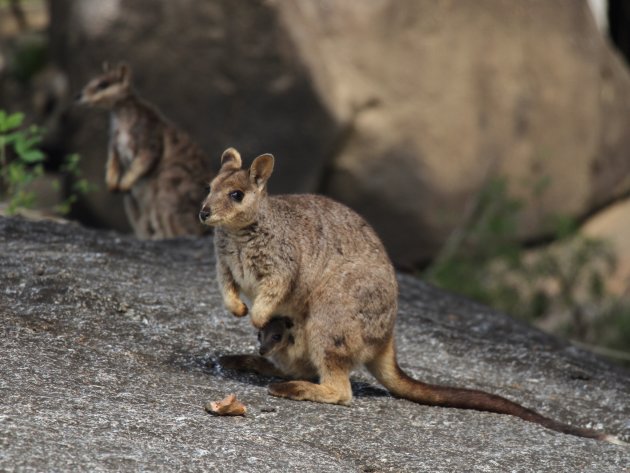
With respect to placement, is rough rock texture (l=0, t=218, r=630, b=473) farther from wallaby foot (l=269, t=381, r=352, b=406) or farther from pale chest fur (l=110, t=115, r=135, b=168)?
pale chest fur (l=110, t=115, r=135, b=168)

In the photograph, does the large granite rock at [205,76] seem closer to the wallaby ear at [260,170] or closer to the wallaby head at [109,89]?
the wallaby head at [109,89]

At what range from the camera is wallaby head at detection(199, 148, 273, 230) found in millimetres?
5730

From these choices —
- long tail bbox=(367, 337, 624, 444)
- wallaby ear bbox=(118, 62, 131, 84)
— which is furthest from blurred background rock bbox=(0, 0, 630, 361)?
long tail bbox=(367, 337, 624, 444)

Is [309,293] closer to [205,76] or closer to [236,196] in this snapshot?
[236,196]

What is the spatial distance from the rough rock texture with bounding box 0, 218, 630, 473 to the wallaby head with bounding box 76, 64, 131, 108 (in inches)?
115

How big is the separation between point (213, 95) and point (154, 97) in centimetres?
62

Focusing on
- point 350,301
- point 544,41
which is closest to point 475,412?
point 350,301

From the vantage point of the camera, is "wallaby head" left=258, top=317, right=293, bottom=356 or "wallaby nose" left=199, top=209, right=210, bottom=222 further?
"wallaby head" left=258, top=317, right=293, bottom=356

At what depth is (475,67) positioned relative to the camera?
46.3ft

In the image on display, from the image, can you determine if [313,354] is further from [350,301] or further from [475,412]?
[475,412]

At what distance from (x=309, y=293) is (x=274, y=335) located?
267 mm

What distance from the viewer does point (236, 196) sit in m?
5.80

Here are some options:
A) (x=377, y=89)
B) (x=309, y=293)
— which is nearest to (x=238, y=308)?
(x=309, y=293)

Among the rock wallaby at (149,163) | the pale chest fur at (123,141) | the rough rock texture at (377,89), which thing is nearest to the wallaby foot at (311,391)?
the rock wallaby at (149,163)
